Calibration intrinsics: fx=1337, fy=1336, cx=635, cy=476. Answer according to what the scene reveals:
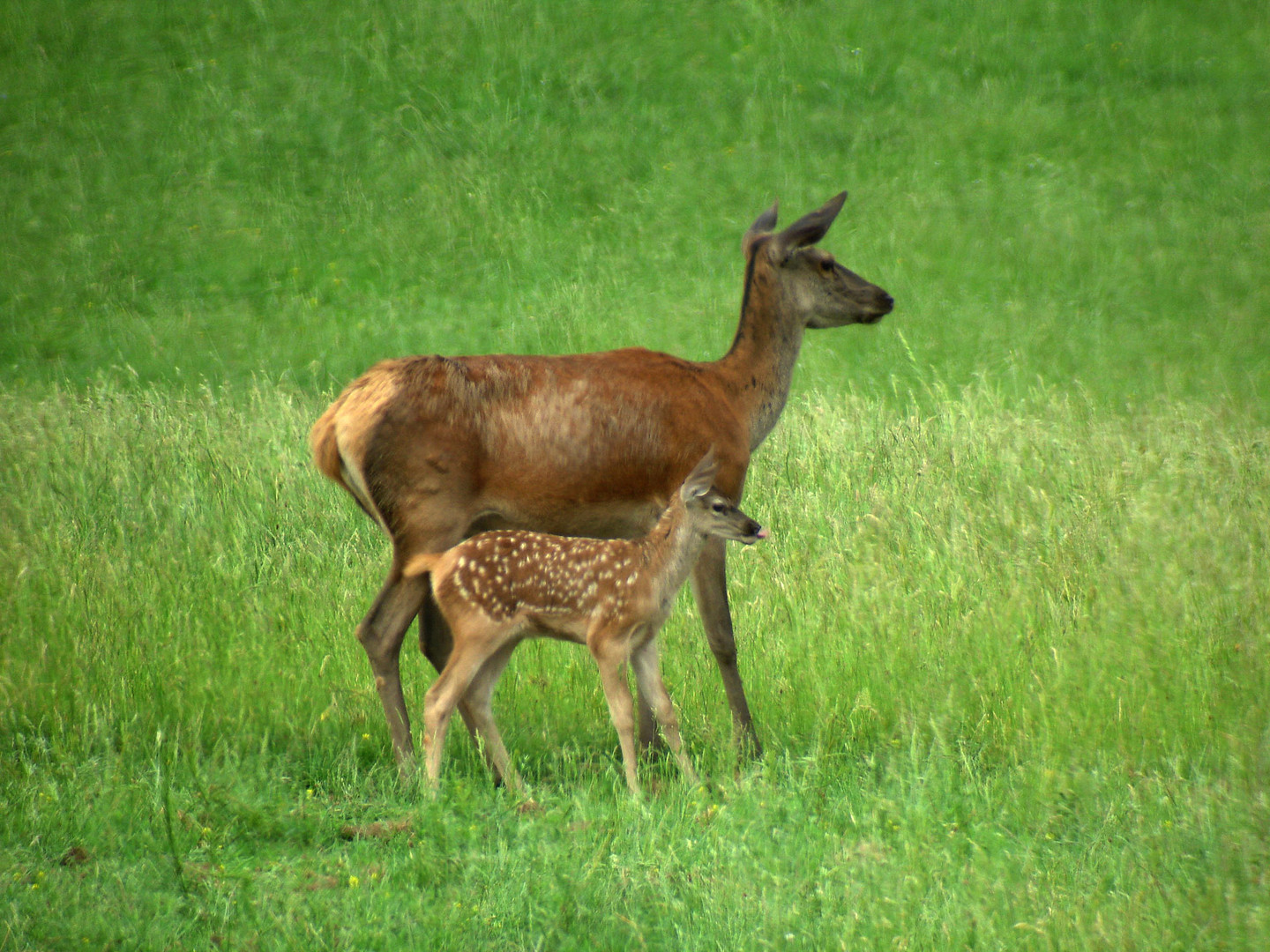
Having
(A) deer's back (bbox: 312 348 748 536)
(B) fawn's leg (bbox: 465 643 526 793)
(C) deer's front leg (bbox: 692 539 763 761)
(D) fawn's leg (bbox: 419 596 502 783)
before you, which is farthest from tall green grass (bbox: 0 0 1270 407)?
(B) fawn's leg (bbox: 465 643 526 793)

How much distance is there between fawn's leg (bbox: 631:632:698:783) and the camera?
524 centimetres

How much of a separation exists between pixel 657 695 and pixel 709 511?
0.77 m

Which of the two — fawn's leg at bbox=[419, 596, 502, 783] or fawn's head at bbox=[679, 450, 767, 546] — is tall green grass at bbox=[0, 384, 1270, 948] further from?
fawn's head at bbox=[679, 450, 767, 546]

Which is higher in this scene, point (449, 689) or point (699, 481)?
point (699, 481)

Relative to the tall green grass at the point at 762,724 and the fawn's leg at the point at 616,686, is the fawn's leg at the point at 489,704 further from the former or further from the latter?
the fawn's leg at the point at 616,686

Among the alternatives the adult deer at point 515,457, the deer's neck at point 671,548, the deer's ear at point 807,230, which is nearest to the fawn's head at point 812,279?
the deer's ear at point 807,230

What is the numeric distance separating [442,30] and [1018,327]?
11.4 m

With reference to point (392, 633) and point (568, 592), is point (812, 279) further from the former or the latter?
point (392, 633)

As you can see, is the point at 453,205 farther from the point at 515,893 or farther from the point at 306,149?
the point at 515,893

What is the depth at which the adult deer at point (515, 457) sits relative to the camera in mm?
5305

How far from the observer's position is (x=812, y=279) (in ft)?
21.1

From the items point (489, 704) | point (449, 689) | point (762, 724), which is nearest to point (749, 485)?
point (762, 724)

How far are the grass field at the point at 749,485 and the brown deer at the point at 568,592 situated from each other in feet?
1.17

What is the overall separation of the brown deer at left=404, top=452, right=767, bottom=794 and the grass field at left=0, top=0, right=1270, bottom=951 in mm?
358
